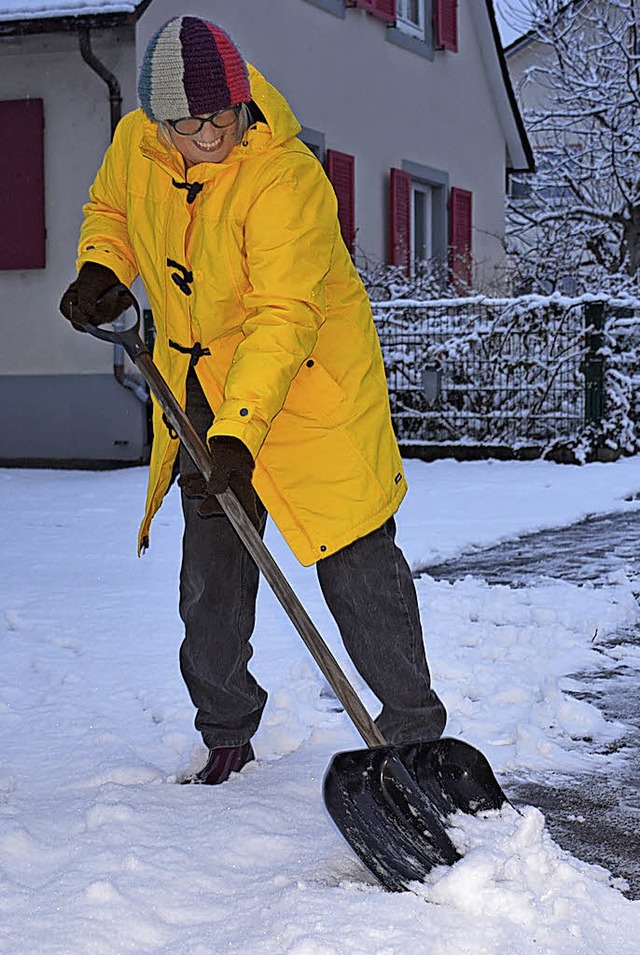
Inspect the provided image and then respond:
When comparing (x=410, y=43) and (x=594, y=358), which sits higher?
(x=410, y=43)

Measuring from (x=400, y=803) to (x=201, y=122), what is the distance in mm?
1484

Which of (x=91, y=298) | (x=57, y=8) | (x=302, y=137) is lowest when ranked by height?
(x=91, y=298)

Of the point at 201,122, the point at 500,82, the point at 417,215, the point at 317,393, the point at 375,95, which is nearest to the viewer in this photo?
the point at 201,122

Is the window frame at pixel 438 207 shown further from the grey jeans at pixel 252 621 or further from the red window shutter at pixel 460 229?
the grey jeans at pixel 252 621

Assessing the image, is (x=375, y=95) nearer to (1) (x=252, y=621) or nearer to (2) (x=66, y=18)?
(2) (x=66, y=18)

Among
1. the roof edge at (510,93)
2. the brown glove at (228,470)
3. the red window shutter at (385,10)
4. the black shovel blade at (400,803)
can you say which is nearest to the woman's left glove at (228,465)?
the brown glove at (228,470)

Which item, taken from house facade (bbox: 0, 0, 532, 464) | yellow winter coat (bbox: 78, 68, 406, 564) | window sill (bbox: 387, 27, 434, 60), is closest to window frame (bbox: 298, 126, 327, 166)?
house facade (bbox: 0, 0, 532, 464)

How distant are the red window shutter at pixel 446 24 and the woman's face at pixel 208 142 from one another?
48.1 ft

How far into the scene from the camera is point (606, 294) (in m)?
12.0

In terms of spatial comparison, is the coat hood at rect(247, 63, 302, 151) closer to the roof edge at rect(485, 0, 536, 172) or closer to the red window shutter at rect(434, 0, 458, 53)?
the red window shutter at rect(434, 0, 458, 53)

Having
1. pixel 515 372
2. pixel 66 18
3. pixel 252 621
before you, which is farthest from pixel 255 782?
pixel 66 18

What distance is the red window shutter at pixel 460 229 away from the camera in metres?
17.4

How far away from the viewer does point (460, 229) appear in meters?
17.7

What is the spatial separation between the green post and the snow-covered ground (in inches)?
191
